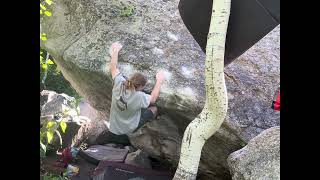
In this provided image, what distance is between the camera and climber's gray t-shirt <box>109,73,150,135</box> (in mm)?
3939

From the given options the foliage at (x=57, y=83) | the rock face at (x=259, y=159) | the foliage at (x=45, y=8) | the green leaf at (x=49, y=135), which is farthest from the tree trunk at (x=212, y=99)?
the foliage at (x=45, y=8)

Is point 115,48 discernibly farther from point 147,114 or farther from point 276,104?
point 276,104

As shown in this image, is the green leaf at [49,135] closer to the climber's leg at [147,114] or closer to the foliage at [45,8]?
the climber's leg at [147,114]

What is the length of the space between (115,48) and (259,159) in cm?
159

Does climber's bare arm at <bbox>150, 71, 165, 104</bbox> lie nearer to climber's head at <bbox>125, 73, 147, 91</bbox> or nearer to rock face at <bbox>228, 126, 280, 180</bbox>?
climber's head at <bbox>125, 73, 147, 91</bbox>

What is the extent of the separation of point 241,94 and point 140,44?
3.32 ft

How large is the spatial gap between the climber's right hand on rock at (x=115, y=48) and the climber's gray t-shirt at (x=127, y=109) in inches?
10.7

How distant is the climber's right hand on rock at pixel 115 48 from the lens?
4238 millimetres

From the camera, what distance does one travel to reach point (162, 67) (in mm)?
4227

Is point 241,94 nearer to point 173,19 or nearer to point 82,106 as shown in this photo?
point 173,19

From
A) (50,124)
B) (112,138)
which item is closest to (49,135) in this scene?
(50,124)

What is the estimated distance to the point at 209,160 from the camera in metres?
4.50

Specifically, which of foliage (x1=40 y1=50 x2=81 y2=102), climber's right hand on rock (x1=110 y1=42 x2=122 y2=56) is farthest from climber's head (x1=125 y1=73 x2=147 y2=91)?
foliage (x1=40 y1=50 x2=81 y2=102)
